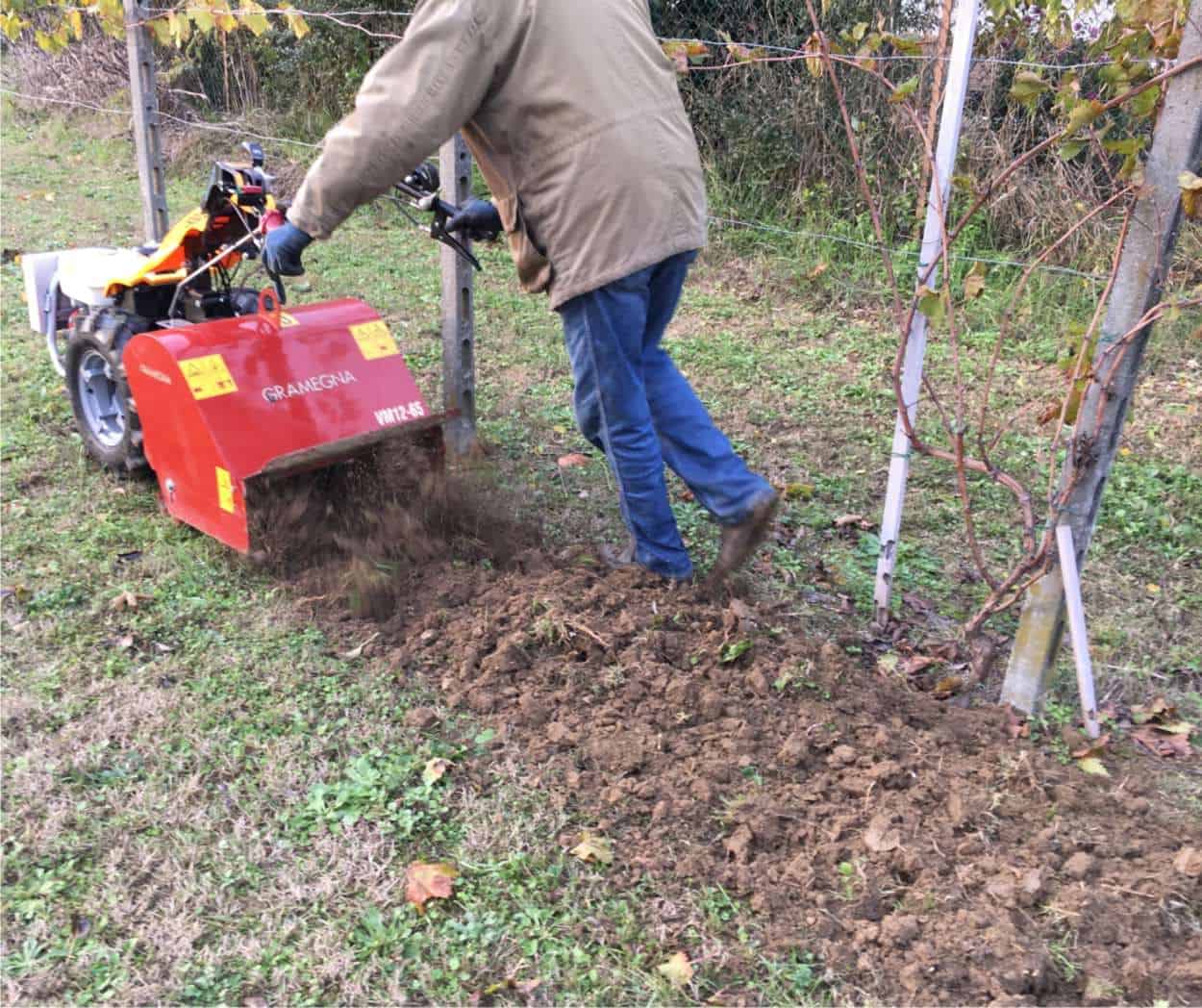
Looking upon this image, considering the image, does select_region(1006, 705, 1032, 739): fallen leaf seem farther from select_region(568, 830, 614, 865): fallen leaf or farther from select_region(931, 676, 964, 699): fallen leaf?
select_region(568, 830, 614, 865): fallen leaf

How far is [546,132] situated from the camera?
2.79 m

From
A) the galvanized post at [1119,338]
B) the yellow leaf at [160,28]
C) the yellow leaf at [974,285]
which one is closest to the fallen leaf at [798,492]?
the galvanized post at [1119,338]

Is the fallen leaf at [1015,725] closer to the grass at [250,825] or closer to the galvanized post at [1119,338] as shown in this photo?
the galvanized post at [1119,338]

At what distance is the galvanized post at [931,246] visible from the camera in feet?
8.73

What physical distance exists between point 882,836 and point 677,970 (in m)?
0.55

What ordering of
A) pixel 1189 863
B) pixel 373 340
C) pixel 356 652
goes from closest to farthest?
1. pixel 1189 863
2. pixel 356 652
3. pixel 373 340

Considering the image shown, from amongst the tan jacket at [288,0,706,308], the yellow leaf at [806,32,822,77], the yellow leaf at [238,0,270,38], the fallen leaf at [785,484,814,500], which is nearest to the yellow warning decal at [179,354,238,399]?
the tan jacket at [288,0,706,308]

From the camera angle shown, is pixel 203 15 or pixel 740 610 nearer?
pixel 740 610

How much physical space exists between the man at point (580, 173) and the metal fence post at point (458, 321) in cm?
61

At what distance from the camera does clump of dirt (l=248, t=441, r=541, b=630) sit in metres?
3.22

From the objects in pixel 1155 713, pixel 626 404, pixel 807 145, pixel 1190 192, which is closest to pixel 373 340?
pixel 626 404

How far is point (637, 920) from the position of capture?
2.13m

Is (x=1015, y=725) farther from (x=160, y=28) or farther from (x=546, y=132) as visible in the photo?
(x=160, y=28)

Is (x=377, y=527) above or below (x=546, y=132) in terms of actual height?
below
